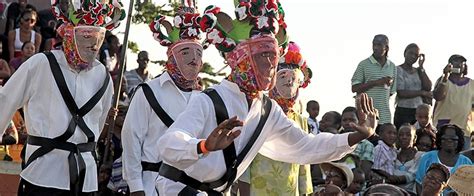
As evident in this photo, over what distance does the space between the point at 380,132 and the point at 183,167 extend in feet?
23.0

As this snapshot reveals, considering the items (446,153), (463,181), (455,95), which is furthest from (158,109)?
(455,95)

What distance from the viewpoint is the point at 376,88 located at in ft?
50.4

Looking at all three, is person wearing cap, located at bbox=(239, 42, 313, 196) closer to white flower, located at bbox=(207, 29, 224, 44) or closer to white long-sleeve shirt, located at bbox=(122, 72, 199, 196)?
white long-sleeve shirt, located at bbox=(122, 72, 199, 196)

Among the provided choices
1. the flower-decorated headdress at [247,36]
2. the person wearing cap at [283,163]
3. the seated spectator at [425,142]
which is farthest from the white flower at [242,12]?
the seated spectator at [425,142]

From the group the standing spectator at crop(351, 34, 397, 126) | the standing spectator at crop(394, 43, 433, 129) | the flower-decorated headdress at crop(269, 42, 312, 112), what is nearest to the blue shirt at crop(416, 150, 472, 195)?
the flower-decorated headdress at crop(269, 42, 312, 112)

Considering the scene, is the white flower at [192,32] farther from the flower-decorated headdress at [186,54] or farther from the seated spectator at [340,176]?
the seated spectator at [340,176]

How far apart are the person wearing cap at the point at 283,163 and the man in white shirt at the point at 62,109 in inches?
58.7

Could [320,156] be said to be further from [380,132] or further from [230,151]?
[380,132]

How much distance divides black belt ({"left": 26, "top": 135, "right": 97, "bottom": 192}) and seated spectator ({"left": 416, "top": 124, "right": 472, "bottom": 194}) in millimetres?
3771

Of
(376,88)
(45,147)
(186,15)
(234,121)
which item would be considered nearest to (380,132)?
(376,88)

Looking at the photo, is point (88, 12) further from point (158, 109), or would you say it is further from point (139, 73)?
point (139, 73)

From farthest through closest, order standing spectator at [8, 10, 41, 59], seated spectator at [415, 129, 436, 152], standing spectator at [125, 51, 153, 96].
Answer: standing spectator at [125, 51, 153, 96] → standing spectator at [8, 10, 41, 59] → seated spectator at [415, 129, 436, 152]

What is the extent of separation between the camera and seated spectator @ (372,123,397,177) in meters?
13.8

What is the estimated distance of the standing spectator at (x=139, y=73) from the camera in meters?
15.8
